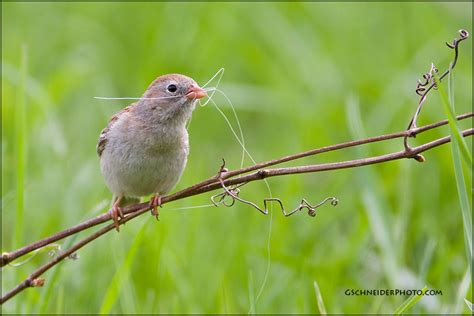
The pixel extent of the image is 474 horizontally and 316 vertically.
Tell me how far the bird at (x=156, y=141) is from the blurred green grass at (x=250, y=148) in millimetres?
273

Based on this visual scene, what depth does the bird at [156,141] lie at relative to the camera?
420 centimetres

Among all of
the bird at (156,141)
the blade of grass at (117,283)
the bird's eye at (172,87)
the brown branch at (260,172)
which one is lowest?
the blade of grass at (117,283)

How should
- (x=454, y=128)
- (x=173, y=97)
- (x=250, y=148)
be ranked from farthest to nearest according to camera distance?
(x=250, y=148), (x=173, y=97), (x=454, y=128)

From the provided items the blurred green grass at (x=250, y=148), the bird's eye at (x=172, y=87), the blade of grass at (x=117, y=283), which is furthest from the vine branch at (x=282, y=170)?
the bird's eye at (x=172, y=87)

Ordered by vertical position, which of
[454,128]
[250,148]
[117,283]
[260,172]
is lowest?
[117,283]

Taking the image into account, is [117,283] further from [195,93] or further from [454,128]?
[454,128]

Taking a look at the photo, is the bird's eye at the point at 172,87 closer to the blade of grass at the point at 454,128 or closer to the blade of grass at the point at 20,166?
the blade of grass at the point at 20,166

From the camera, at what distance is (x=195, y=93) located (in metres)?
4.06

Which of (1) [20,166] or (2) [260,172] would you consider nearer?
(2) [260,172]

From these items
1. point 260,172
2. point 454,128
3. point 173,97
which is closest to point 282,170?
point 260,172

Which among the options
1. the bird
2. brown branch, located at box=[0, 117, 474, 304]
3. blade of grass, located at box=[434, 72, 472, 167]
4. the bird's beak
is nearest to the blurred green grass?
the bird

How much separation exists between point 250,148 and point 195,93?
3.40m

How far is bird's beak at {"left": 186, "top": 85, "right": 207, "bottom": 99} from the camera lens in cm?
401

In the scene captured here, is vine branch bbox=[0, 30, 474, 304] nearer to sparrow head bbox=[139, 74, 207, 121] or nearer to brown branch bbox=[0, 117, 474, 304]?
brown branch bbox=[0, 117, 474, 304]
